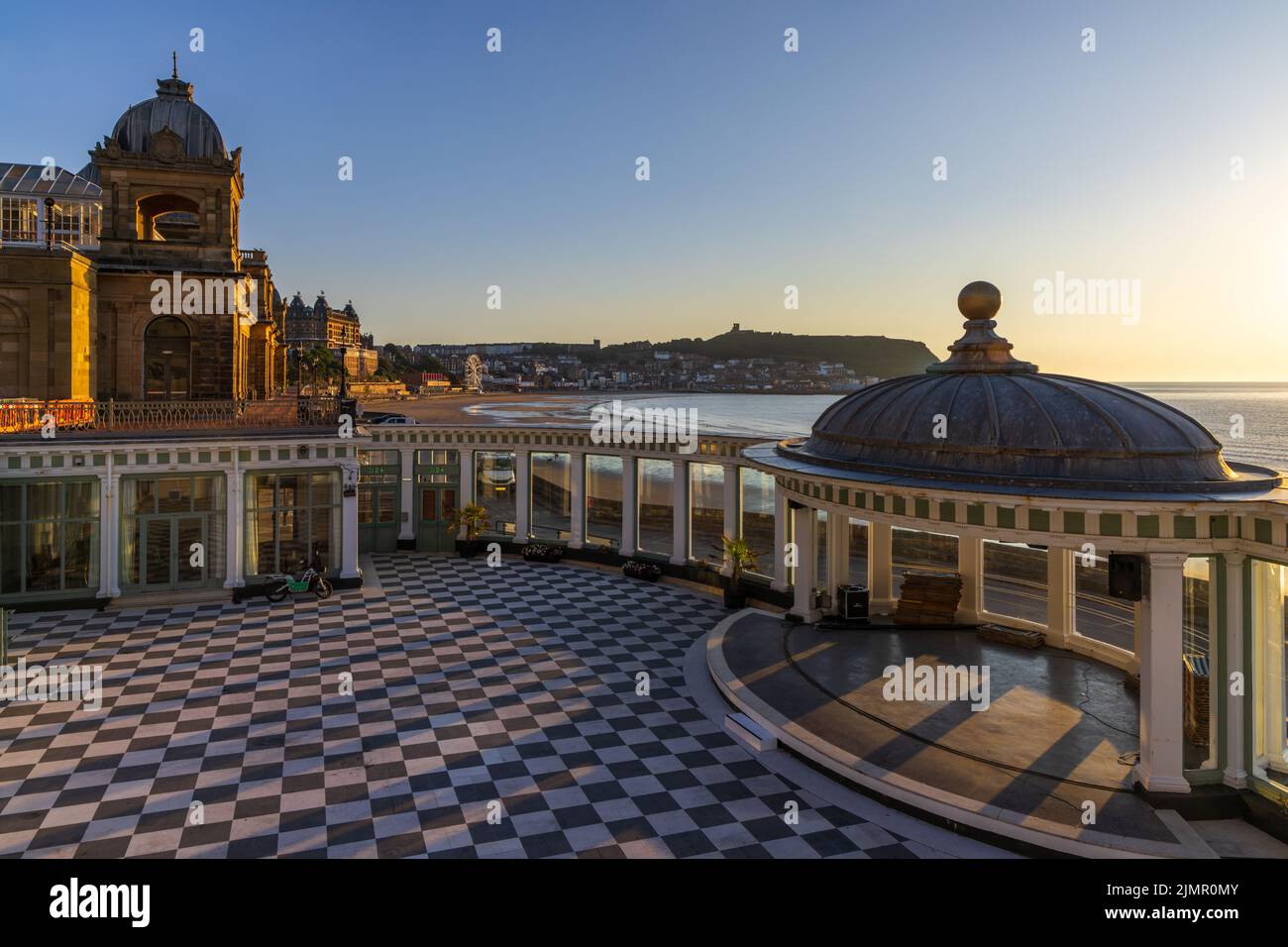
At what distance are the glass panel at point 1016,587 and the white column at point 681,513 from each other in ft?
28.6

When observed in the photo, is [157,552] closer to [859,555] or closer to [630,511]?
[630,511]

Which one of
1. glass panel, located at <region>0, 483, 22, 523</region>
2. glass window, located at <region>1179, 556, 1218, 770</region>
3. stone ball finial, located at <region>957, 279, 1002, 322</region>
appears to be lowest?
glass window, located at <region>1179, 556, 1218, 770</region>

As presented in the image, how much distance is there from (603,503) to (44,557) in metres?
56.4

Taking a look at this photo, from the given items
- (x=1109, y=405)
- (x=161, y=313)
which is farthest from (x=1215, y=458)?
(x=161, y=313)

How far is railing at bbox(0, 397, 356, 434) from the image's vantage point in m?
20.1

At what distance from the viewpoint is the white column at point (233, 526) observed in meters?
21.1

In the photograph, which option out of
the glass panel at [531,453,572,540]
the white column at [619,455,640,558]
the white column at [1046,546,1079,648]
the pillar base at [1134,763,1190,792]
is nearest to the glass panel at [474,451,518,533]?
the glass panel at [531,453,572,540]

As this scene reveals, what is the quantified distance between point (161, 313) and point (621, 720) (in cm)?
2572

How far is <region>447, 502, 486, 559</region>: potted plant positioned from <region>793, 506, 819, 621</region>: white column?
13191 mm

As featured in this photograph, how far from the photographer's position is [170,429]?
842 inches

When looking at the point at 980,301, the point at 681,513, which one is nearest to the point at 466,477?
the point at 681,513

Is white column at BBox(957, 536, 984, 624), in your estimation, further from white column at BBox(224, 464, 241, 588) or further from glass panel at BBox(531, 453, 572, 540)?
glass panel at BBox(531, 453, 572, 540)

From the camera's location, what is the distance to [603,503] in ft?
245
